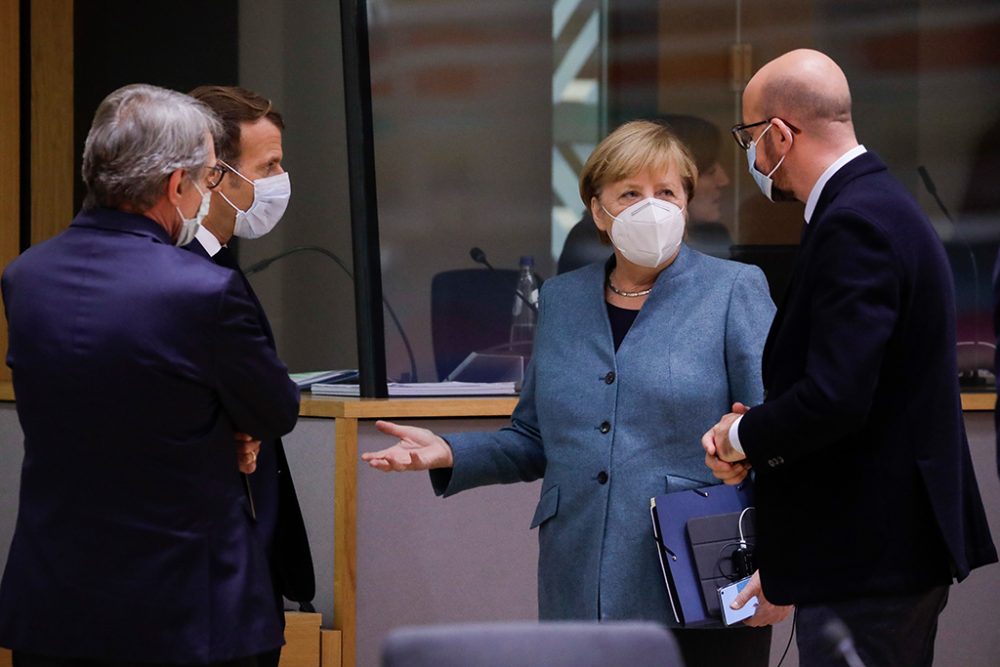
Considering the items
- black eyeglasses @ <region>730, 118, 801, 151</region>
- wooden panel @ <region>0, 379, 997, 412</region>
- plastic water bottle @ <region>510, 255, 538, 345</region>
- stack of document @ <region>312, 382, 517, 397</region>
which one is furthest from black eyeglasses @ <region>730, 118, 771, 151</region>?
plastic water bottle @ <region>510, 255, 538, 345</region>

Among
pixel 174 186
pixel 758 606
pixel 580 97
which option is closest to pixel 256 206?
pixel 174 186

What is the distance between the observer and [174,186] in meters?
Result: 2.25

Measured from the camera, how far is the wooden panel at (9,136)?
454 cm

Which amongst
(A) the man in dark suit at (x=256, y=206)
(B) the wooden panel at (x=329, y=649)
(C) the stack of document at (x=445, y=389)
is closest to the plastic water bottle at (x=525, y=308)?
(C) the stack of document at (x=445, y=389)

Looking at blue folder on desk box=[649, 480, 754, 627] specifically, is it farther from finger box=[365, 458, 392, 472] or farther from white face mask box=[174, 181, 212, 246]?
white face mask box=[174, 181, 212, 246]

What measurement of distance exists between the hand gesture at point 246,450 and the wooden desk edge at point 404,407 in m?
1.35

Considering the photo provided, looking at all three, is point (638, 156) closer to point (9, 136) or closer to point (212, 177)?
point (212, 177)

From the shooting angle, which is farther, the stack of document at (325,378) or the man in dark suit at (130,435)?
the stack of document at (325,378)

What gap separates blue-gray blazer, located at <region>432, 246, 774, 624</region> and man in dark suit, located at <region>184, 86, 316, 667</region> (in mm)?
480

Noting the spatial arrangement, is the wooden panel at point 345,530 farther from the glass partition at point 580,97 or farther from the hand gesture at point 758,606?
the glass partition at point 580,97

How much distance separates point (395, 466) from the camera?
9.08 feet

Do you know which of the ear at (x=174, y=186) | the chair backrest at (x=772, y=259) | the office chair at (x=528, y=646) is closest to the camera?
the office chair at (x=528, y=646)

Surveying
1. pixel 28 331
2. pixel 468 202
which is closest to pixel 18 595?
pixel 28 331

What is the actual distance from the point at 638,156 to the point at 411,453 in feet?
2.32
